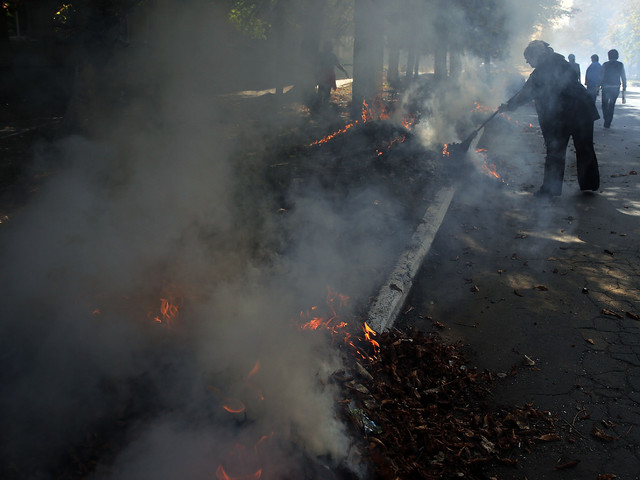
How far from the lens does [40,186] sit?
16.1ft

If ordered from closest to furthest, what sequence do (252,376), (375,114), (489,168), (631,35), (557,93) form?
(252,376) → (557,93) → (489,168) → (375,114) → (631,35)

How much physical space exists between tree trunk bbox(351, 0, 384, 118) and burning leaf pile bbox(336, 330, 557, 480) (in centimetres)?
814

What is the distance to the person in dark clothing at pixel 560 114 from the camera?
6.50 meters

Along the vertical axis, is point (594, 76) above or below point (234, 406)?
above

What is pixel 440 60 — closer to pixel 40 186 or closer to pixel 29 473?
pixel 40 186

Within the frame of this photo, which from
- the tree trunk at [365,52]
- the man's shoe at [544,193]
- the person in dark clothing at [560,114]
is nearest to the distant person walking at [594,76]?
the tree trunk at [365,52]

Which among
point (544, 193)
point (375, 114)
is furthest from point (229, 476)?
point (375, 114)

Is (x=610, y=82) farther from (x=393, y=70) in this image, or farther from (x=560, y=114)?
Answer: (x=393, y=70)

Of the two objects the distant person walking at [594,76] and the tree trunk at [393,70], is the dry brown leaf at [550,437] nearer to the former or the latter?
the distant person walking at [594,76]

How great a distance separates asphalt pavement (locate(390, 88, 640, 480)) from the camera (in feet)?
8.91

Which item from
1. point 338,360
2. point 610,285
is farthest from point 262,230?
point 610,285

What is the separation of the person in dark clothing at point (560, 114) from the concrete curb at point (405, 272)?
5.97 feet

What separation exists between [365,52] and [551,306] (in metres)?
8.11

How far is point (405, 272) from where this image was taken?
4.32m
